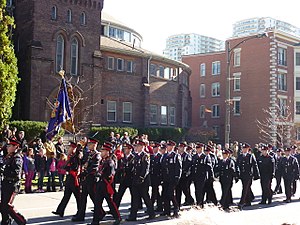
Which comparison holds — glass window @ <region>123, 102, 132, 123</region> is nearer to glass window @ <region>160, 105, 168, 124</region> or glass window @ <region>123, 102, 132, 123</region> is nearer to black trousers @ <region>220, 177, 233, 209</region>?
glass window @ <region>160, 105, 168, 124</region>

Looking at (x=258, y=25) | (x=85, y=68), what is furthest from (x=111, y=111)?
(x=258, y=25)

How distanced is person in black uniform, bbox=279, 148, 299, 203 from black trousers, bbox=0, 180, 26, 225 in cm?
1015

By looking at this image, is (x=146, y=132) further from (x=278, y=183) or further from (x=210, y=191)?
(x=210, y=191)

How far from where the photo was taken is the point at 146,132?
3303 cm

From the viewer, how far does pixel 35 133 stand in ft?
82.6

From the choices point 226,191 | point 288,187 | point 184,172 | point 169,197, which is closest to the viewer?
point 169,197

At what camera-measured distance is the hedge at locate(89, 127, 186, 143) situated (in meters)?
29.4

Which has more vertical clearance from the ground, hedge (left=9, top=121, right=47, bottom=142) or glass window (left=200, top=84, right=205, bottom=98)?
glass window (left=200, top=84, right=205, bottom=98)

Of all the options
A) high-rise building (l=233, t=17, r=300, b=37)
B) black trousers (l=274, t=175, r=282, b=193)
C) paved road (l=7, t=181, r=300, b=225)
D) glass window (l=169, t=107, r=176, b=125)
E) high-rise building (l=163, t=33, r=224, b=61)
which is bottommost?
paved road (l=7, t=181, r=300, b=225)

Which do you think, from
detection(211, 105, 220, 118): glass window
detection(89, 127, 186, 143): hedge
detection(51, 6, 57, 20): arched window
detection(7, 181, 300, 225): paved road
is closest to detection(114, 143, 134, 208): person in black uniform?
detection(7, 181, 300, 225): paved road

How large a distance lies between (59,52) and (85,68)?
2051mm

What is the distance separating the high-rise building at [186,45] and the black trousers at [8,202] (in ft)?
521

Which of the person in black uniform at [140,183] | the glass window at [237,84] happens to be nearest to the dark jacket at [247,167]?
the person in black uniform at [140,183]

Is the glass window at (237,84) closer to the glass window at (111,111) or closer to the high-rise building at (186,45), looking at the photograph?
the glass window at (111,111)
